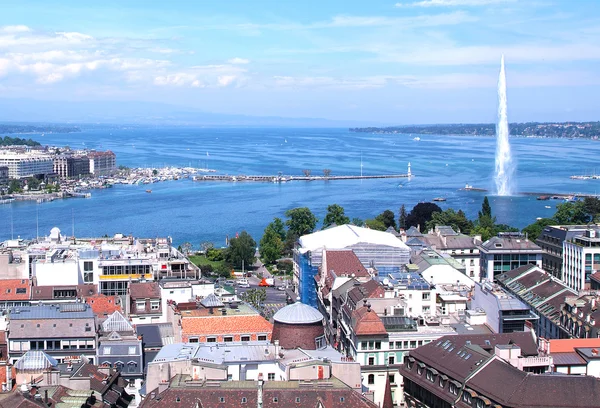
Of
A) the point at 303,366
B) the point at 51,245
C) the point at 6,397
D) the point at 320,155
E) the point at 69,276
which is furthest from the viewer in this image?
the point at 320,155

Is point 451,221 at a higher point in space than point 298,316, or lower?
lower

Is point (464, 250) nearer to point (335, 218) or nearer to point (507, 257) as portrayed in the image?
point (507, 257)

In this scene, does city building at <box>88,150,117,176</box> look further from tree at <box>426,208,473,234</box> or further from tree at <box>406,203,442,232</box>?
tree at <box>426,208,473,234</box>

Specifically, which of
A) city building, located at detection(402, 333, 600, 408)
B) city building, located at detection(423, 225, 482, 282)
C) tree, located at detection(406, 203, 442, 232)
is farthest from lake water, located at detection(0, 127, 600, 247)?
city building, located at detection(402, 333, 600, 408)

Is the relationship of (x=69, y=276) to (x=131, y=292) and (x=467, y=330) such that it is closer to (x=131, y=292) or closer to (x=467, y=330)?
(x=131, y=292)

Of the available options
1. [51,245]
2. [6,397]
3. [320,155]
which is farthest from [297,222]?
[320,155]

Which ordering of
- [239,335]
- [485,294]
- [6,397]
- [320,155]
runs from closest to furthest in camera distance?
1. [6,397]
2. [239,335]
3. [485,294]
4. [320,155]

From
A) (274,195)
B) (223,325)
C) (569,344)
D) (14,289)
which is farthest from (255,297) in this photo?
(274,195)
